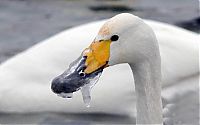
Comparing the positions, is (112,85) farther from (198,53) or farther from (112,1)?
(112,1)

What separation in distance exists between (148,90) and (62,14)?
6.32 meters

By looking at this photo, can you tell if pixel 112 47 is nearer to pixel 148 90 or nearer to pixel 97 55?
Result: pixel 97 55

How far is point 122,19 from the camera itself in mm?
4055

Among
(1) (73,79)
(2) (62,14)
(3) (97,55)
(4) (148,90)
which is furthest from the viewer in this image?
(2) (62,14)

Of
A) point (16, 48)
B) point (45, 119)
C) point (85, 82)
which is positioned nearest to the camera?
point (85, 82)

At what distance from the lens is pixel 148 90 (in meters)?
4.25

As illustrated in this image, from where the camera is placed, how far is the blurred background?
9.46 meters

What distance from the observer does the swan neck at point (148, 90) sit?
4.19 metres

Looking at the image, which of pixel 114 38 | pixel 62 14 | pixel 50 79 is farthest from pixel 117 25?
pixel 62 14

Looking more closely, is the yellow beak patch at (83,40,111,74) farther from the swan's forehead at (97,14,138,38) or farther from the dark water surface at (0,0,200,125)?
the dark water surface at (0,0,200,125)

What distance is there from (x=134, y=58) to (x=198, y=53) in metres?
3.84

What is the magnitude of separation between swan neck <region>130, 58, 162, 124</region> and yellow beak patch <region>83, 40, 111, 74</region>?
0.67ft

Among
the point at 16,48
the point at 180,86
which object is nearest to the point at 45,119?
the point at 180,86

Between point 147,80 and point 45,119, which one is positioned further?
point 45,119
